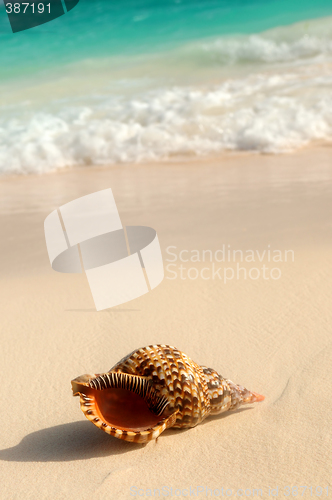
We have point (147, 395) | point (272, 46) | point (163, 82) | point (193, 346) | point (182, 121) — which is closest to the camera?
point (147, 395)

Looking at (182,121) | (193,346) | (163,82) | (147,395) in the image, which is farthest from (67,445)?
(163,82)

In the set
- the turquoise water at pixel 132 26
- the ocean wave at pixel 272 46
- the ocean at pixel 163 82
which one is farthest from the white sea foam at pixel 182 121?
the turquoise water at pixel 132 26

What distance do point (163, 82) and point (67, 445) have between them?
881 cm

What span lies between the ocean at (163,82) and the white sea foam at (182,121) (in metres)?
0.02

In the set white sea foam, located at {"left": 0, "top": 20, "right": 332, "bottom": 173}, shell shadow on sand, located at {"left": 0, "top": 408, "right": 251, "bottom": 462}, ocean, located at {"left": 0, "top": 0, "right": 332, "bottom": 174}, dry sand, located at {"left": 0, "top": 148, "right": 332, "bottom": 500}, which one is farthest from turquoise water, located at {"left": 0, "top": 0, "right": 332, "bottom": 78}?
shell shadow on sand, located at {"left": 0, "top": 408, "right": 251, "bottom": 462}

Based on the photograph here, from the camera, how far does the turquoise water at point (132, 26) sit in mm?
11766

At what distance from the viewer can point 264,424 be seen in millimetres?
1531

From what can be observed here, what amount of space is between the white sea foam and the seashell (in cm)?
482

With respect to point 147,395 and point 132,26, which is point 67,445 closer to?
point 147,395

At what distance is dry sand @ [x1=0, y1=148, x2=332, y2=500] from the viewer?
1.33 metres

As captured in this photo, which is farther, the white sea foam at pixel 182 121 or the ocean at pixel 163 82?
the ocean at pixel 163 82

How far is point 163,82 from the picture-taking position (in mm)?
9359

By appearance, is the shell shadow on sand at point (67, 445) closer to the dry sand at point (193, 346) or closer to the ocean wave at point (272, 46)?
the dry sand at point (193, 346)

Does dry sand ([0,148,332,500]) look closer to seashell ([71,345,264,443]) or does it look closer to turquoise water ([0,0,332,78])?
seashell ([71,345,264,443])
